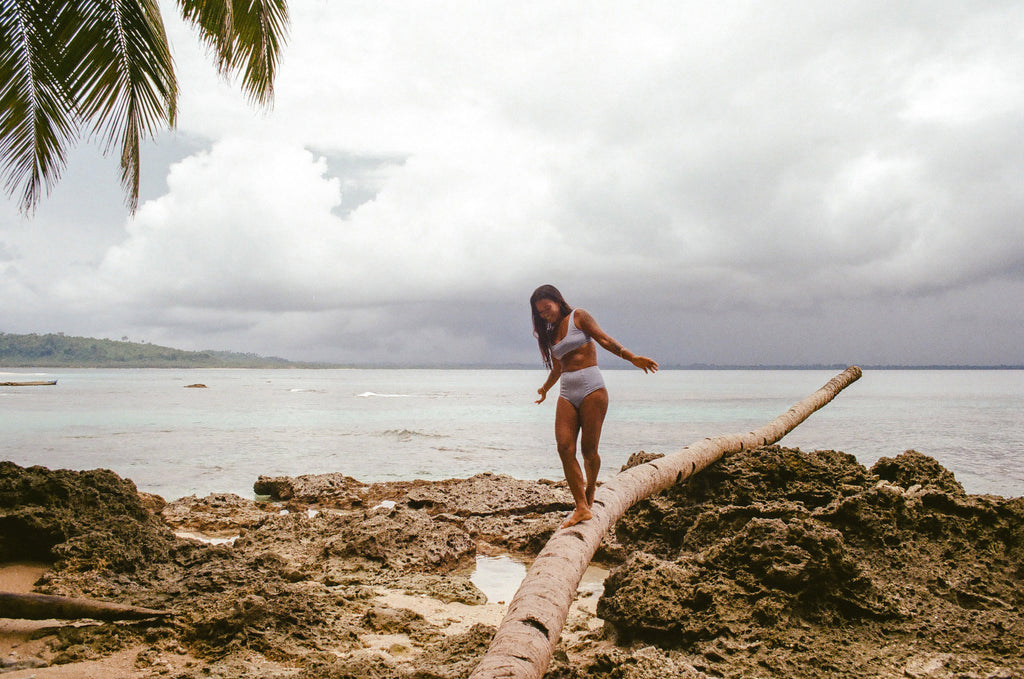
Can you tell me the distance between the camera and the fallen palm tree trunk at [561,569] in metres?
2.42

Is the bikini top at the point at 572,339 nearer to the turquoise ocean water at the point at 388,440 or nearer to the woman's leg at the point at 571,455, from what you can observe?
the woman's leg at the point at 571,455

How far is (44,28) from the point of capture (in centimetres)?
504

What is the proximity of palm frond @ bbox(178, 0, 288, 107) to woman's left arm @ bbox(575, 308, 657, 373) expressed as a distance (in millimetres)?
4136

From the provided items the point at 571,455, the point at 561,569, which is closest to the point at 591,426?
the point at 571,455

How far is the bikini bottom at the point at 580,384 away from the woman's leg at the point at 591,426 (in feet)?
0.09

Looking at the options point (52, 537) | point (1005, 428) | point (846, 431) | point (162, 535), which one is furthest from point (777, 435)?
point (1005, 428)

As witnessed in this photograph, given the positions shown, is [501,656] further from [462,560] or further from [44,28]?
[44,28]

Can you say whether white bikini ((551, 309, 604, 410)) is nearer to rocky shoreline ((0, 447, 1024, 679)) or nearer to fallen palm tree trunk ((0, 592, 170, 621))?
rocky shoreline ((0, 447, 1024, 679))

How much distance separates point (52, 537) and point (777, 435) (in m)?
6.16

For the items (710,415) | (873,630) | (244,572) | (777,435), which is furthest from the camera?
(710,415)

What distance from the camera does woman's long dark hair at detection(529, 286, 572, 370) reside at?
3412mm

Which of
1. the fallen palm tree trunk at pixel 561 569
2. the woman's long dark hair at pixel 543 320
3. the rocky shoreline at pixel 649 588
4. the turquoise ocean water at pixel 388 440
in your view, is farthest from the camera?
the turquoise ocean water at pixel 388 440

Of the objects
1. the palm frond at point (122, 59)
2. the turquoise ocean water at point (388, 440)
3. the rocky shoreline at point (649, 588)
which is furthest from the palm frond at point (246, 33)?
the turquoise ocean water at point (388, 440)

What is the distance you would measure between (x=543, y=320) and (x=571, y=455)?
0.80m
